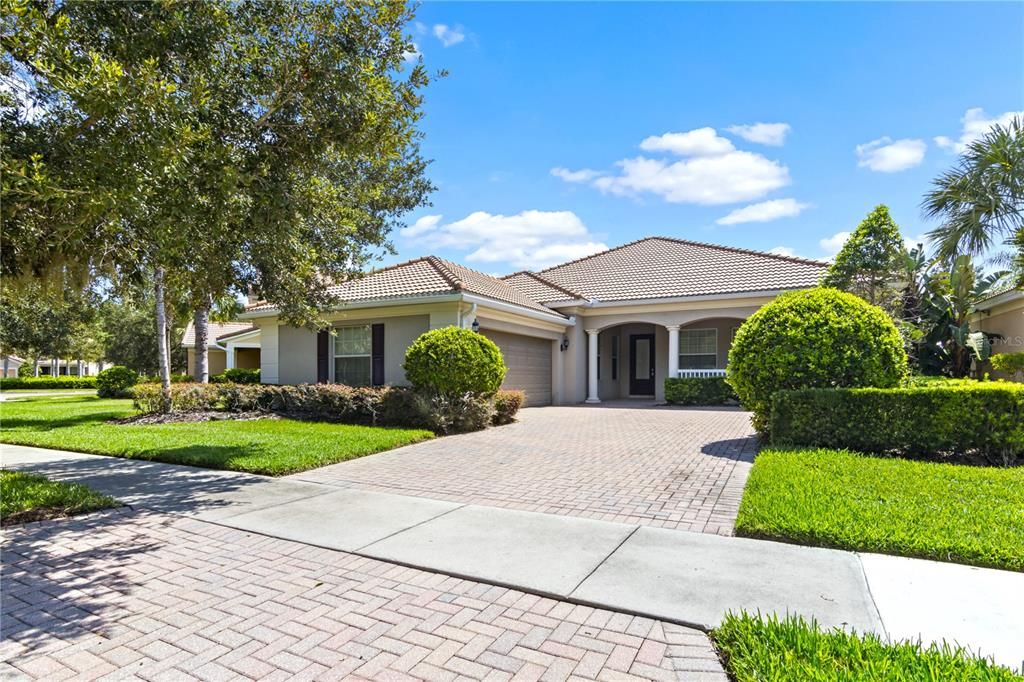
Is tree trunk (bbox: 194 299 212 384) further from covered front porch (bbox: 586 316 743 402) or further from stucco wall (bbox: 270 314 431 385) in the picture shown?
covered front porch (bbox: 586 316 743 402)

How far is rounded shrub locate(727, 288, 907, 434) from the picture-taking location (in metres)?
8.75

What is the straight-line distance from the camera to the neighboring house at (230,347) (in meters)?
27.5

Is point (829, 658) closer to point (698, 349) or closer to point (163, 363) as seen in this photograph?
point (163, 363)

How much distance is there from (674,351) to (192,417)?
14367mm

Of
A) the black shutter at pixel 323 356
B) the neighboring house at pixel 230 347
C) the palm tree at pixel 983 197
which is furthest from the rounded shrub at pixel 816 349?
the neighboring house at pixel 230 347

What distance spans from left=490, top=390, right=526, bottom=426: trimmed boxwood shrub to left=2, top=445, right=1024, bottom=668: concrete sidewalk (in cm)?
677

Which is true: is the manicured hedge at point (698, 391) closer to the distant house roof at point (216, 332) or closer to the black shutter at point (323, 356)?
the black shutter at point (323, 356)

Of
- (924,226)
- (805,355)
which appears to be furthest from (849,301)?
(924,226)

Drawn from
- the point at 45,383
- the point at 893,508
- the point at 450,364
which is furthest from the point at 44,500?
the point at 45,383

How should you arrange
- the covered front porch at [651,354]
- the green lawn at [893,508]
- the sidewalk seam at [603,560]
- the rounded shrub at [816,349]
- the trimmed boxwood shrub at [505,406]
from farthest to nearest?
1. the covered front porch at [651,354]
2. the trimmed boxwood shrub at [505,406]
3. the rounded shrub at [816,349]
4. the green lawn at [893,508]
5. the sidewalk seam at [603,560]

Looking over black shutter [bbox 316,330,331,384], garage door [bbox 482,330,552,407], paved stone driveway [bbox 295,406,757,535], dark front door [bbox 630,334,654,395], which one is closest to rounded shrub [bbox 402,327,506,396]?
paved stone driveway [bbox 295,406,757,535]

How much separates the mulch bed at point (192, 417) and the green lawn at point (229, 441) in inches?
22.1

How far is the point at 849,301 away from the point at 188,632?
9.74 metres

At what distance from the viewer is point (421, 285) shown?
15305 mm
